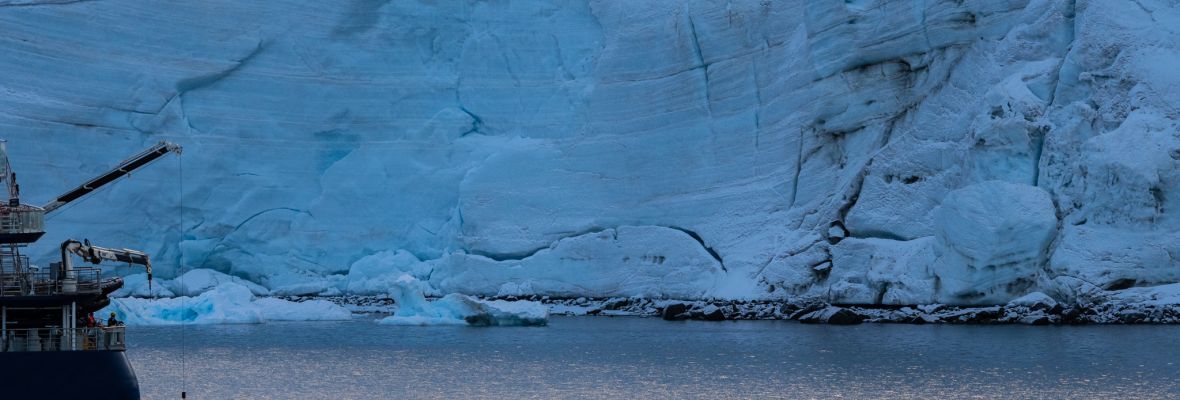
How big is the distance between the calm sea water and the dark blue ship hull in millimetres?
3202

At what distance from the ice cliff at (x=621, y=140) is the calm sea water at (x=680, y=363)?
2325mm

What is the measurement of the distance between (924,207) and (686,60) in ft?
24.5

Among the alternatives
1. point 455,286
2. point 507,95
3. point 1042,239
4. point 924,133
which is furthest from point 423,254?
point 1042,239

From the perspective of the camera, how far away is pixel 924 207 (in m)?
26.3

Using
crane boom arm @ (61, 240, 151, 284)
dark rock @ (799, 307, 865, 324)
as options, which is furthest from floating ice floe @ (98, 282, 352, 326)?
crane boom arm @ (61, 240, 151, 284)

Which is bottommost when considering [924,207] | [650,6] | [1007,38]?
[924,207]

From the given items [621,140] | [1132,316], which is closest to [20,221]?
[1132,316]

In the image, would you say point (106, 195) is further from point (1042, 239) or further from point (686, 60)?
point (1042, 239)

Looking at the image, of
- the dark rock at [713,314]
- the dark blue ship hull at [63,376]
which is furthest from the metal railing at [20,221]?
the dark rock at [713,314]

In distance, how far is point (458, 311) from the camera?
2814 centimetres

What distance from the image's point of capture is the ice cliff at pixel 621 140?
2403 cm

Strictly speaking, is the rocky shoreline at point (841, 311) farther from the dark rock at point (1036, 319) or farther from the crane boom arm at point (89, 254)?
the crane boom arm at point (89, 254)

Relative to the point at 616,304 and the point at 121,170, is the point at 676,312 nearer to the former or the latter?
the point at 616,304

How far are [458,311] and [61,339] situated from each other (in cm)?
1558
